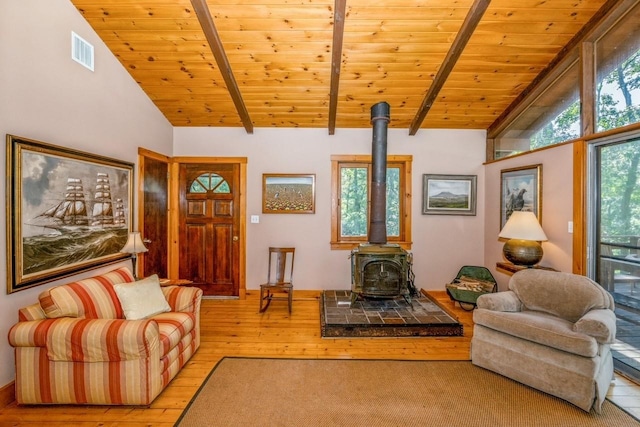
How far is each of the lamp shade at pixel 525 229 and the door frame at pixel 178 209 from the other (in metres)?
3.28

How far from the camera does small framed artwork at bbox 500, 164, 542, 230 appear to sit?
3533 millimetres

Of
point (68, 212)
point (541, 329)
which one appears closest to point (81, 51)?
point (68, 212)

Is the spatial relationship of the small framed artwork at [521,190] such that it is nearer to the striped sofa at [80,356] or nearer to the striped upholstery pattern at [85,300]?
the striped sofa at [80,356]

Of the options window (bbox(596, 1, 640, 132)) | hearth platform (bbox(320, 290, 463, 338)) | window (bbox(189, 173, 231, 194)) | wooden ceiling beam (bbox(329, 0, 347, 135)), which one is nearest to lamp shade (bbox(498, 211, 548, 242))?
window (bbox(596, 1, 640, 132))

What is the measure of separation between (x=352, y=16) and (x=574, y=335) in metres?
3.03

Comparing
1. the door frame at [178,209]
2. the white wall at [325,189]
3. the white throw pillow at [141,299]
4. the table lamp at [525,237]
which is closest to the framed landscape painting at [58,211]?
the white throw pillow at [141,299]

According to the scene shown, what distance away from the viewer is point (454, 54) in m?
3.06

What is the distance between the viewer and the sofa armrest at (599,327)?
2090 millimetres

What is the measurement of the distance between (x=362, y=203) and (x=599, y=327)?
2.95 m

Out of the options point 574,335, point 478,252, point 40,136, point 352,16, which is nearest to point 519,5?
point 352,16

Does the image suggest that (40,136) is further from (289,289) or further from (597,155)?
(597,155)

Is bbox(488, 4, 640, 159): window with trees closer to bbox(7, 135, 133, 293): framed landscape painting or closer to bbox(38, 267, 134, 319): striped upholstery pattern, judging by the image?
bbox(38, 267, 134, 319): striped upholstery pattern

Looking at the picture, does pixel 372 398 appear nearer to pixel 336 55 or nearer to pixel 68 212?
pixel 68 212

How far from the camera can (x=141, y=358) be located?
2.08 metres
